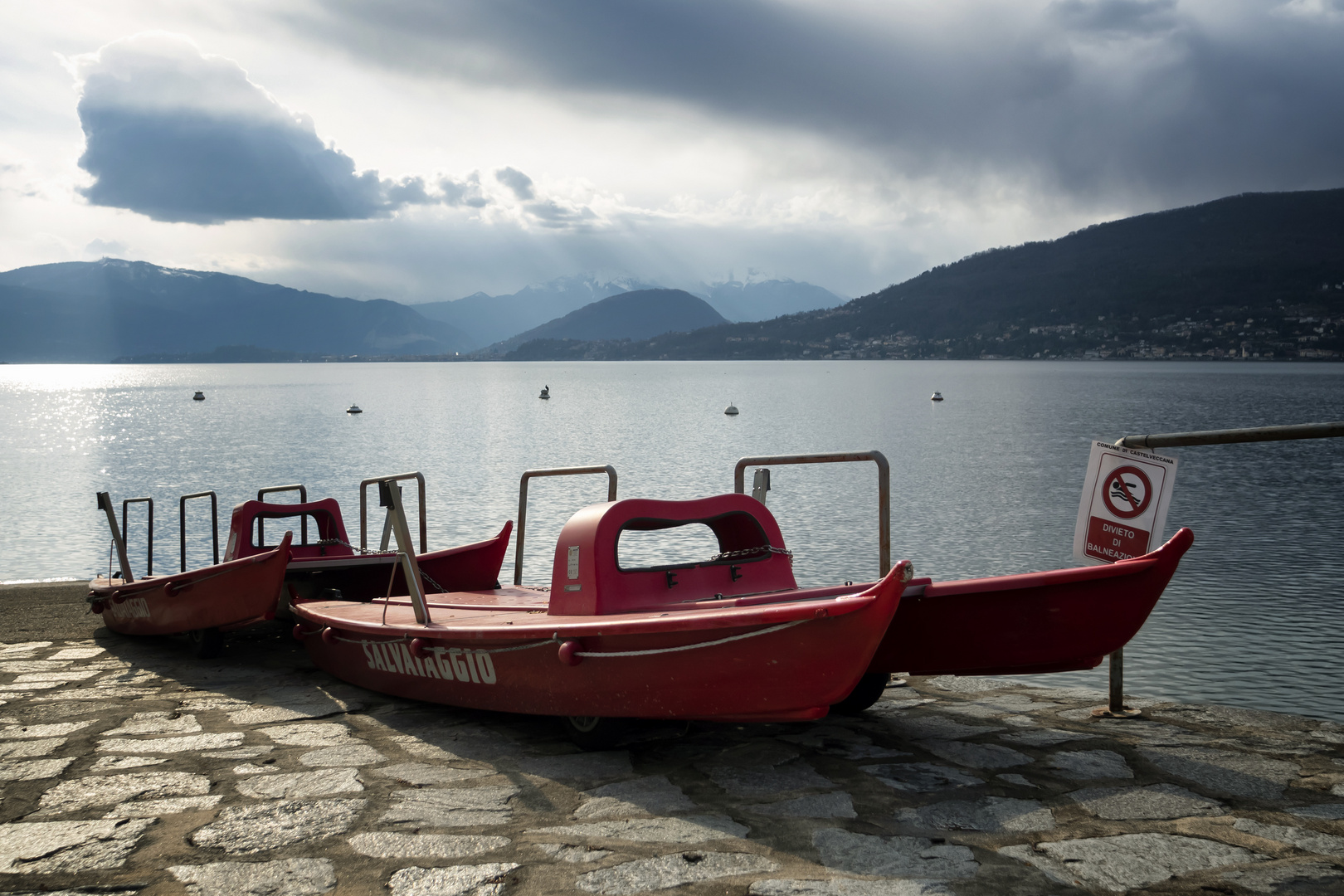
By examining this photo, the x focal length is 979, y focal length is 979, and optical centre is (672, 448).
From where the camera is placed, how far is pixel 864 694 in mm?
6254

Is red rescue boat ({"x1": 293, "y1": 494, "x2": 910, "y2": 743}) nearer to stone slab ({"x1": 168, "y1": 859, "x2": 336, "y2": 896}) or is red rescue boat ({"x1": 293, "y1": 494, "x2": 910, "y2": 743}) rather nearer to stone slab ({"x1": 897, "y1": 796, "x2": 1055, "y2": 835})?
stone slab ({"x1": 897, "y1": 796, "x2": 1055, "y2": 835})

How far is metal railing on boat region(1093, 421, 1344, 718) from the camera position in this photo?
5047mm

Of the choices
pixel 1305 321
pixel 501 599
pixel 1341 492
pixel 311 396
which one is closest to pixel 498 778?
pixel 501 599

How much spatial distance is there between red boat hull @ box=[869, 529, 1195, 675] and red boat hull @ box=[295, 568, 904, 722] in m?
0.95

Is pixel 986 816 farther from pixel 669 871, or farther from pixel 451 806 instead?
pixel 451 806

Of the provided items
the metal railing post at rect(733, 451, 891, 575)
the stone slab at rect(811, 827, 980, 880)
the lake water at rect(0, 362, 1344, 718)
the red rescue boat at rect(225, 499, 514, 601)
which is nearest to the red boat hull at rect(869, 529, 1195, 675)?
the metal railing post at rect(733, 451, 891, 575)

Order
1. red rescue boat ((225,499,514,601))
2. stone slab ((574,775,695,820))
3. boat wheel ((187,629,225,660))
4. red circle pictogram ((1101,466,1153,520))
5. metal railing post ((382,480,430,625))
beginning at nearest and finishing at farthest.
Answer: stone slab ((574,775,695,820))
red circle pictogram ((1101,466,1153,520))
metal railing post ((382,480,430,625))
boat wheel ((187,629,225,660))
red rescue boat ((225,499,514,601))

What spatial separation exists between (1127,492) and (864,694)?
2.04 m

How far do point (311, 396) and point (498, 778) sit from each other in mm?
103788

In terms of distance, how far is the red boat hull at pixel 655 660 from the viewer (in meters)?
4.79

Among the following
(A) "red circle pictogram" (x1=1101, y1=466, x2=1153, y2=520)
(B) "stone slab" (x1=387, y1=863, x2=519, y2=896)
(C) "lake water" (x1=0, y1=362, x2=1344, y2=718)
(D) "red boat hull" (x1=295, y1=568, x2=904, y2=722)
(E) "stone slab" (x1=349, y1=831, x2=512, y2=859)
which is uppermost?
(A) "red circle pictogram" (x1=1101, y1=466, x2=1153, y2=520)

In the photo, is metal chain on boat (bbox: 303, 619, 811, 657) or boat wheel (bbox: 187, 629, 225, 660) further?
boat wheel (bbox: 187, 629, 225, 660)

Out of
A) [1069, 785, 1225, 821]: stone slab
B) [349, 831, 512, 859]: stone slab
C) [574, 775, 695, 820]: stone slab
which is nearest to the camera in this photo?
[349, 831, 512, 859]: stone slab

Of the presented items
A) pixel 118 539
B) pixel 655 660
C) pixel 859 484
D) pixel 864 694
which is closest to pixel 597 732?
pixel 655 660
